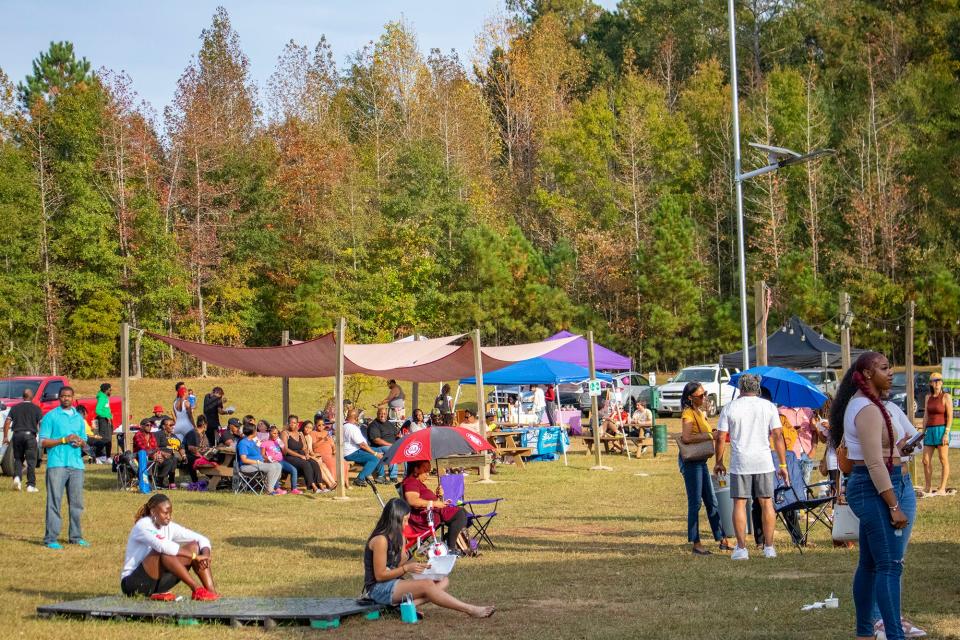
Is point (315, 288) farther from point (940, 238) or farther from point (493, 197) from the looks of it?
point (940, 238)

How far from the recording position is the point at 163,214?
4334 cm

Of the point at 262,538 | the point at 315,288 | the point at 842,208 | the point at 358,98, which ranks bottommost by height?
the point at 262,538

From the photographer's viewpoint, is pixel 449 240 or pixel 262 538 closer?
pixel 262 538

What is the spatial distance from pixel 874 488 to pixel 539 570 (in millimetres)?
4382

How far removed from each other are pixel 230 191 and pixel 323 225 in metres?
4.04

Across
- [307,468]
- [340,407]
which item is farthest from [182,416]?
[340,407]

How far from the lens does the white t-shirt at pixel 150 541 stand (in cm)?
813

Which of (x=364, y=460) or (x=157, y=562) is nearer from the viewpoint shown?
(x=157, y=562)

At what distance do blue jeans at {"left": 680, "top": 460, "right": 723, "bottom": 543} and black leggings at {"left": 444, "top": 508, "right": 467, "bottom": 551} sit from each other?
2024 mm

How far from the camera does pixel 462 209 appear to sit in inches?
1807

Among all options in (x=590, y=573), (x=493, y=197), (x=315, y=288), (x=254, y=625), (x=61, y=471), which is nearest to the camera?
(x=254, y=625)

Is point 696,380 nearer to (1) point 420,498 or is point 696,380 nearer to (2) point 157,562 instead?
(1) point 420,498

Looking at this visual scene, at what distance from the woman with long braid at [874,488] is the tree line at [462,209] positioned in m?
35.6

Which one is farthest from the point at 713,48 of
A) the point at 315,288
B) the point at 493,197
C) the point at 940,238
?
the point at 315,288
